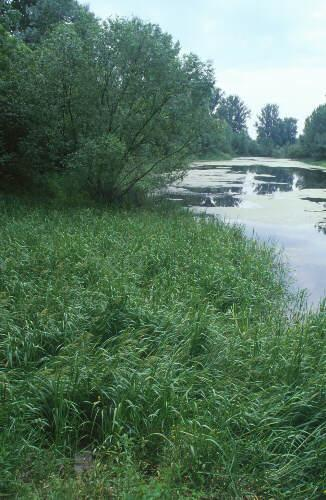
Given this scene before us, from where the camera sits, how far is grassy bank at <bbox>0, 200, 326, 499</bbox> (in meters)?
3.00

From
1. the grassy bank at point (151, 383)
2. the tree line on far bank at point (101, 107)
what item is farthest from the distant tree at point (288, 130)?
the grassy bank at point (151, 383)

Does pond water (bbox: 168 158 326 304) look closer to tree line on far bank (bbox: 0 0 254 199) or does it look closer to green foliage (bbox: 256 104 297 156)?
tree line on far bank (bbox: 0 0 254 199)

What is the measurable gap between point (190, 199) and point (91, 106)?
21.8 ft

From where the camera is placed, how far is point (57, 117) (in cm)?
1241

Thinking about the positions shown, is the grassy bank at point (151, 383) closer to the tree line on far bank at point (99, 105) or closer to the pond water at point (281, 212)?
the pond water at point (281, 212)

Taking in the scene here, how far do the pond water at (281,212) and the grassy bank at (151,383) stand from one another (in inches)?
106

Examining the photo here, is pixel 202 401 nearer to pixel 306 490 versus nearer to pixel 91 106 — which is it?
→ pixel 306 490

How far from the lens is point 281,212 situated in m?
15.8

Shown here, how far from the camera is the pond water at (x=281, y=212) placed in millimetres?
9656

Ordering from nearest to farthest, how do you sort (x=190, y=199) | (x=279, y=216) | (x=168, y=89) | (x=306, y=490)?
(x=306, y=490) → (x=168, y=89) → (x=279, y=216) → (x=190, y=199)

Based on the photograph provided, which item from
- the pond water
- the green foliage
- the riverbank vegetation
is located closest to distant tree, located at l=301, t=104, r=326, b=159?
the pond water

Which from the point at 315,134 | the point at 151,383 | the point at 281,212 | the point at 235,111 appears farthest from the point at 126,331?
the point at 235,111

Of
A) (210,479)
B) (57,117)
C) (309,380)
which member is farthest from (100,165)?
(210,479)

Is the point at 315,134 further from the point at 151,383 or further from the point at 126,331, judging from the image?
the point at 151,383
